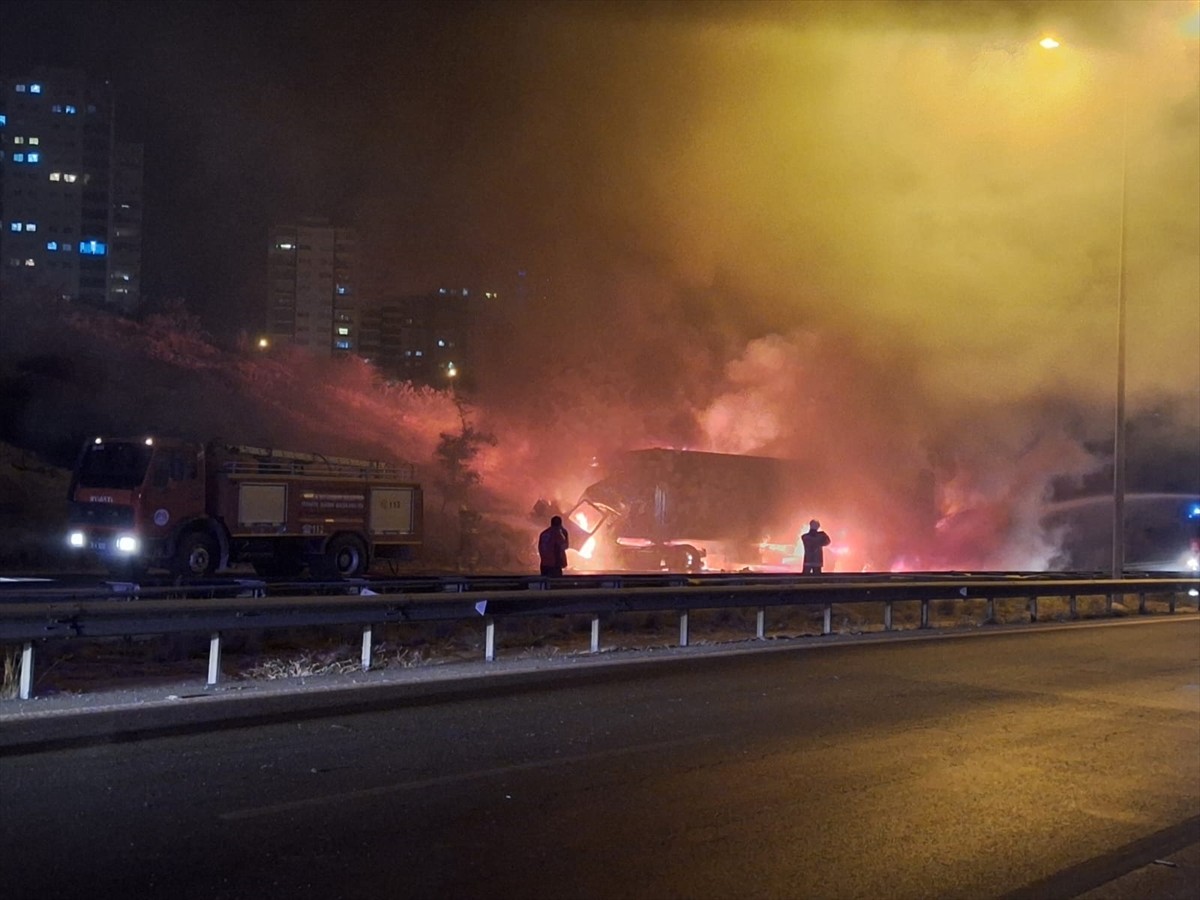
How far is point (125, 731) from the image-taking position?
28.3 ft

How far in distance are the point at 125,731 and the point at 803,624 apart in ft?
45.1

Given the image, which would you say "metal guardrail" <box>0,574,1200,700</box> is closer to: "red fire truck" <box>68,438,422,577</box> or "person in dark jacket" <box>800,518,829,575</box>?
"person in dark jacket" <box>800,518,829,575</box>

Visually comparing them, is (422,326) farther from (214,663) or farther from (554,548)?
(214,663)

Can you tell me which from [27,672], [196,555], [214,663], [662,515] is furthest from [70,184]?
[27,672]

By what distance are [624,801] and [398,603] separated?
A: 6.00 m

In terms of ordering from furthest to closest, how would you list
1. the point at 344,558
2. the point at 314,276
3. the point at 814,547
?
the point at 314,276, the point at 344,558, the point at 814,547

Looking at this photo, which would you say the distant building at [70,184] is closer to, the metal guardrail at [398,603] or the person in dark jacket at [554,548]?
the person in dark jacket at [554,548]

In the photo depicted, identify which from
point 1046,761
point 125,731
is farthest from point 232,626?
point 1046,761

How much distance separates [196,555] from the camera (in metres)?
21.5

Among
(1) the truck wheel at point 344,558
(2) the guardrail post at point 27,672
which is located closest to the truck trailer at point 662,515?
(1) the truck wheel at point 344,558

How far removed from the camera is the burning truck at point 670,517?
29.5 m

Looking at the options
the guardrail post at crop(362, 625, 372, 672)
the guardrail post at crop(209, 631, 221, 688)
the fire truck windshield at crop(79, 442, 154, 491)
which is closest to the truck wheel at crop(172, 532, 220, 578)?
the fire truck windshield at crop(79, 442, 154, 491)

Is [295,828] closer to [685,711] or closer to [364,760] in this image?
[364,760]

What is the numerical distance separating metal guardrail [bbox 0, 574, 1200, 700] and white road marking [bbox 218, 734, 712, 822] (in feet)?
14.2
